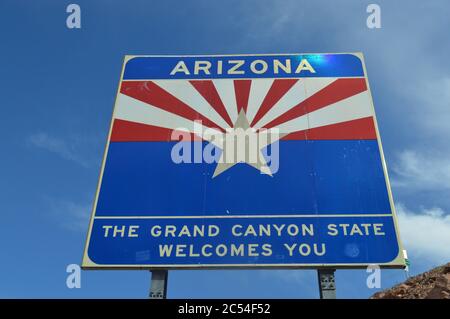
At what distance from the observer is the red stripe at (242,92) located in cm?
559

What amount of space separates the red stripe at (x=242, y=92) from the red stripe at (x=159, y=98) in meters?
0.51

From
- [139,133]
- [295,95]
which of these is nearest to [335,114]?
[295,95]

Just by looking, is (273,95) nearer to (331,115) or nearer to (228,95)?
(228,95)

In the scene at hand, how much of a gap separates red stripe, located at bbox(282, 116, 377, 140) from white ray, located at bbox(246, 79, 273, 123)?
63cm

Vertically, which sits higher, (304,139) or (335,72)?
(335,72)

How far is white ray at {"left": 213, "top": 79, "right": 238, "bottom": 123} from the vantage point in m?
5.52

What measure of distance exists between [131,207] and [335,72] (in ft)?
11.5

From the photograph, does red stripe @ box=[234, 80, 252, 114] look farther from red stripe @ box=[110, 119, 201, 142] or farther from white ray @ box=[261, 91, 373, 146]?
red stripe @ box=[110, 119, 201, 142]

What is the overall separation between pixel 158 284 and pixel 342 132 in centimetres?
296

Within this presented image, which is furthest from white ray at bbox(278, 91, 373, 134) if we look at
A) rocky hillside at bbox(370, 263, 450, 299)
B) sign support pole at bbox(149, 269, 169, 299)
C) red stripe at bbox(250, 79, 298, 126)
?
rocky hillside at bbox(370, 263, 450, 299)

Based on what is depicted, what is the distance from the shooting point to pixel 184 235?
4.40 meters

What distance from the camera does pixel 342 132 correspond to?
521 cm
